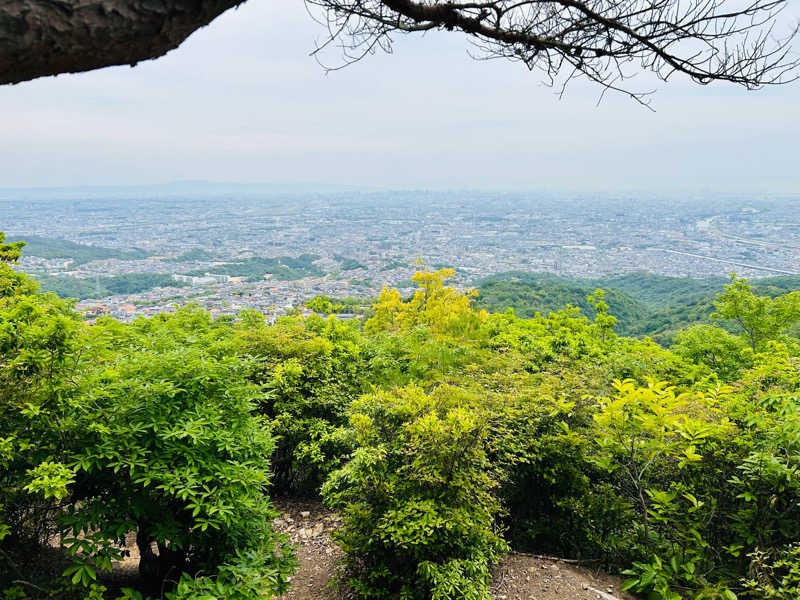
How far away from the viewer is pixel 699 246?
244 feet

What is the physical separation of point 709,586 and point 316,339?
17.2 feet

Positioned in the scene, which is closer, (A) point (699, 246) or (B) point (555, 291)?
(B) point (555, 291)

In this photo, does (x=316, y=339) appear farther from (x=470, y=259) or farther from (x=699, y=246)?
(x=699, y=246)

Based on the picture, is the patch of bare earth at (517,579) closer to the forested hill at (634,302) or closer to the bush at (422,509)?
the bush at (422,509)

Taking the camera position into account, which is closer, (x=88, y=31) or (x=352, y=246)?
(x=88, y=31)

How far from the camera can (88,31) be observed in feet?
3.67

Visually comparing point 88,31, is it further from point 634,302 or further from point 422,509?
point 634,302

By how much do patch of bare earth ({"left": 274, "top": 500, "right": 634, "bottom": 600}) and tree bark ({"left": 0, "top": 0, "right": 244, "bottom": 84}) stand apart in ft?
14.0

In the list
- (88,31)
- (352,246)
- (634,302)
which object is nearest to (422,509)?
(88,31)

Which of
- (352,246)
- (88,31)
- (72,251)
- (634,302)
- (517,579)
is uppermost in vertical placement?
(88,31)

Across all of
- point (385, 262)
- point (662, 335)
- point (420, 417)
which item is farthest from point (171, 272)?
point (420, 417)

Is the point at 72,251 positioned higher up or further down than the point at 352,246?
further down

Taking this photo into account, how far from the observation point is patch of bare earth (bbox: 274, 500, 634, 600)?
4.10 m

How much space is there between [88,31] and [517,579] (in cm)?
501
